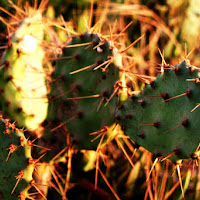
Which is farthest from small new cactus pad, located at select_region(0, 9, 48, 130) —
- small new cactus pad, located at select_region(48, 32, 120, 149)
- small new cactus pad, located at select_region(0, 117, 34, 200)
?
small new cactus pad, located at select_region(0, 117, 34, 200)

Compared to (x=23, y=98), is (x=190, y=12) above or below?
above

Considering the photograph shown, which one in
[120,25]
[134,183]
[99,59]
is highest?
[120,25]

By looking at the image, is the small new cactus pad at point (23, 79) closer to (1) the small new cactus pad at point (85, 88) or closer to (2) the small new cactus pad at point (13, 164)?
(1) the small new cactus pad at point (85, 88)

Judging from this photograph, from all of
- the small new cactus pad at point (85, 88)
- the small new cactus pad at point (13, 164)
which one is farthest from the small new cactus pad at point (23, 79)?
the small new cactus pad at point (13, 164)

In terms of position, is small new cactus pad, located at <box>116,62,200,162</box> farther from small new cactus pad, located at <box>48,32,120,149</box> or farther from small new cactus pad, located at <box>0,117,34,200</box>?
small new cactus pad, located at <box>0,117,34,200</box>

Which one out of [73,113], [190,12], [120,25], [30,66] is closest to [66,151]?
[73,113]

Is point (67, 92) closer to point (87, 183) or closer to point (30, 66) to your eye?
point (30, 66)
